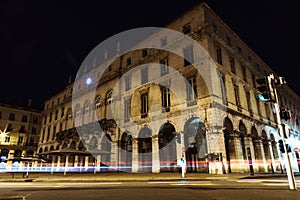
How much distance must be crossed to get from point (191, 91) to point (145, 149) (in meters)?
7.94

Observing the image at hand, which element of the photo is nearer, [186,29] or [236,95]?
[236,95]

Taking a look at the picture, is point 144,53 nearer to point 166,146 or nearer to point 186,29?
point 186,29

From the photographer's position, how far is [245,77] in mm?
23828

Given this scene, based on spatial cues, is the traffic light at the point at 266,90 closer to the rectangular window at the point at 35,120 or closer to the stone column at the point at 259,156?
the stone column at the point at 259,156

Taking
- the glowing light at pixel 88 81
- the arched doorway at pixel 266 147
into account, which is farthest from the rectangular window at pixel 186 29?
the glowing light at pixel 88 81

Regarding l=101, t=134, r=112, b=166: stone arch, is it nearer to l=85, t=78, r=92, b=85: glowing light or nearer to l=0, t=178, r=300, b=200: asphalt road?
l=85, t=78, r=92, b=85: glowing light

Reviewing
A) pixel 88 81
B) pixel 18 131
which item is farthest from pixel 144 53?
pixel 18 131

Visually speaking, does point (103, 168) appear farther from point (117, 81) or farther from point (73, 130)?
point (117, 81)

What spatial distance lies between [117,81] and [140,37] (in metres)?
6.19

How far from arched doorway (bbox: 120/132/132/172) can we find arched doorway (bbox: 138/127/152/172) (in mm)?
1811

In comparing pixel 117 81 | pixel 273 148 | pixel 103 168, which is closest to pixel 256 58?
pixel 273 148

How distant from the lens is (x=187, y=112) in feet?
59.7

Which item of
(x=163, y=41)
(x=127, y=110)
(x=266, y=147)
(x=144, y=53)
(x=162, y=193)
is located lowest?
(x=162, y=193)

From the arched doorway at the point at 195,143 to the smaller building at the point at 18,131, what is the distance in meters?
36.8
